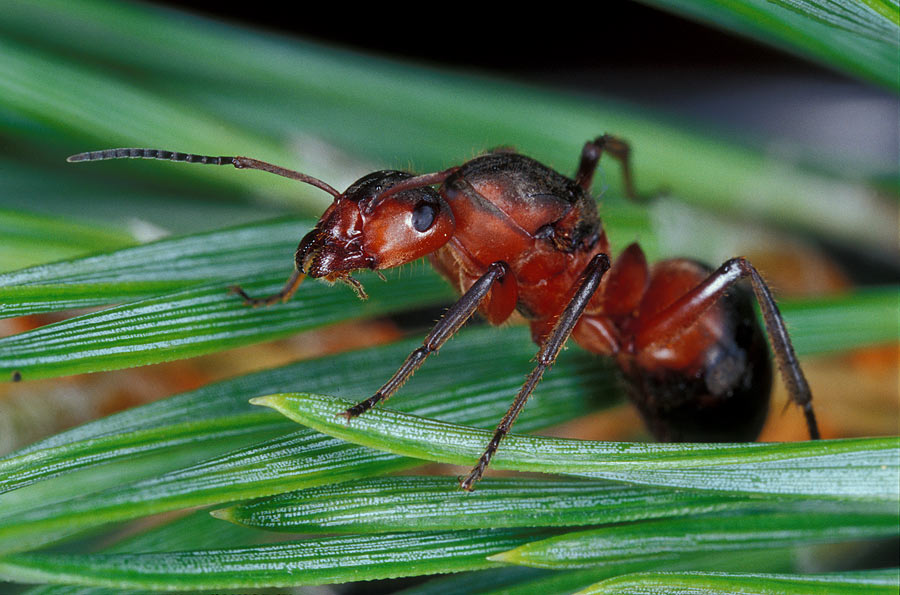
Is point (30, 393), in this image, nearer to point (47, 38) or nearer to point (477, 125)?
point (47, 38)

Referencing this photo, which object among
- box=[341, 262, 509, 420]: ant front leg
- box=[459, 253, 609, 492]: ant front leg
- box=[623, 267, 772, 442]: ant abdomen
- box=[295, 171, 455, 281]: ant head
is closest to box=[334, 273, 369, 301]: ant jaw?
box=[295, 171, 455, 281]: ant head

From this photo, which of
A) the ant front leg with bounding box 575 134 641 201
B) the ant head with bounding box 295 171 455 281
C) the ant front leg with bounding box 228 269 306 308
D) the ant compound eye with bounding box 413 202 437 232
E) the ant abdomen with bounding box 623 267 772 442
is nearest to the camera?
the ant front leg with bounding box 228 269 306 308

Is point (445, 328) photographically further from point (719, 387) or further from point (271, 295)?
point (719, 387)

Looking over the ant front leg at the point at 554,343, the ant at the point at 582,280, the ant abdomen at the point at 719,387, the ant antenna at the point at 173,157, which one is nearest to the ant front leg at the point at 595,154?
the ant at the point at 582,280

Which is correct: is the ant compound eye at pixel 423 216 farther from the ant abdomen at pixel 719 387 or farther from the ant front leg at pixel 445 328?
the ant abdomen at pixel 719 387

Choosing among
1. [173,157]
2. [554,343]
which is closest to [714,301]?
[554,343]

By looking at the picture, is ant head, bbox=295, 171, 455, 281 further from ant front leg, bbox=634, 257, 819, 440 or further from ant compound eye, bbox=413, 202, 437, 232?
ant front leg, bbox=634, 257, 819, 440

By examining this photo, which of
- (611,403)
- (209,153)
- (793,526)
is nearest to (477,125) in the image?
(209,153)
